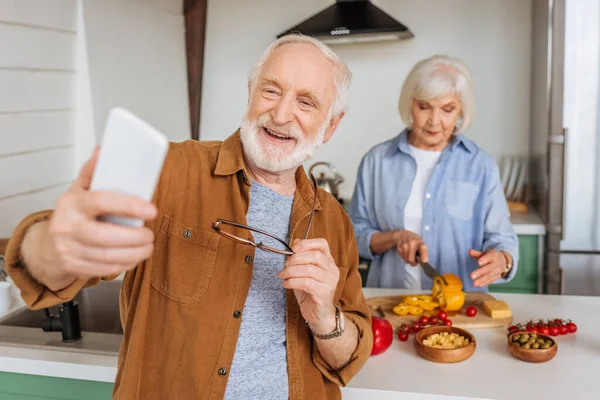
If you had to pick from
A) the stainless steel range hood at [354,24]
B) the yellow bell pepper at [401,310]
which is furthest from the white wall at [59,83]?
the yellow bell pepper at [401,310]

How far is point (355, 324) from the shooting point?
115cm

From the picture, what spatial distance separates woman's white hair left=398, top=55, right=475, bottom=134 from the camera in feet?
6.48

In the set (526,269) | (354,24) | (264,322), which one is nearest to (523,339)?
(264,322)

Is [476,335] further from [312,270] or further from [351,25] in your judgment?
[351,25]

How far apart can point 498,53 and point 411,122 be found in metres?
1.27

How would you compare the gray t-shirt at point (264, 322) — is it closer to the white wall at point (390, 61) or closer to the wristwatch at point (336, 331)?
the wristwatch at point (336, 331)

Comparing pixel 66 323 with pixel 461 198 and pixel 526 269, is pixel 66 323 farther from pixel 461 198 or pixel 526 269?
pixel 526 269

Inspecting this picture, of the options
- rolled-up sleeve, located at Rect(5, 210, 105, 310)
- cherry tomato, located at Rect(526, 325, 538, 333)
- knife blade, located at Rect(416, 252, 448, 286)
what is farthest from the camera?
knife blade, located at Rect(416, 252, 448, 286)

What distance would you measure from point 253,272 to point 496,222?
46.2 inches

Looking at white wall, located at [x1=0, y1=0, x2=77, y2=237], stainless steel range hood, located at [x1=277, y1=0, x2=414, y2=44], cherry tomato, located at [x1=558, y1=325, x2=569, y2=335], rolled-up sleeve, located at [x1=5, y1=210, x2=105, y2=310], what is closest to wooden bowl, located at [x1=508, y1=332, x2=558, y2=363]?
cherry tomato, located at [x1=558, y1=325, x2=569, y2=335]

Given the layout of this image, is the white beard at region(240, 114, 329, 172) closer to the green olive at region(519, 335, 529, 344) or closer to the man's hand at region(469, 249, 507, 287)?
the green olive at region(519, 335, 529, 344)

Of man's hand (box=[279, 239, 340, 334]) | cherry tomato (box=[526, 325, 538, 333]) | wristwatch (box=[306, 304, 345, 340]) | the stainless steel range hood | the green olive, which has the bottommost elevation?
cherry tomato (box=[526, 325, 538, 333])

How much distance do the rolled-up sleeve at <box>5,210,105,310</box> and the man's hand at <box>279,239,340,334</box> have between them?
1.06 feet

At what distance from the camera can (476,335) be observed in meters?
1.54
